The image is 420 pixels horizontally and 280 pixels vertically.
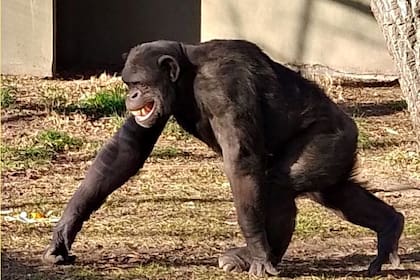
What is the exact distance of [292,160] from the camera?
15.7 ft

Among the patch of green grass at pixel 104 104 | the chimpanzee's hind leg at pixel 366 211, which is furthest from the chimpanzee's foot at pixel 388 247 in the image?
the patch of green grass at pixel 104 104

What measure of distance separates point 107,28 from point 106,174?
272 inches

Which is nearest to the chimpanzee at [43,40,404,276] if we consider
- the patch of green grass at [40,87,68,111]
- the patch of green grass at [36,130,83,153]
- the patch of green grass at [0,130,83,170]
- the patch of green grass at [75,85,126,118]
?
the patch of green grass at [0,130,83,170]

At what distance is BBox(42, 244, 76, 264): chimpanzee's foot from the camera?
4.89 meters

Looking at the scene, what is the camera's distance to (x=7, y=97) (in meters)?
9.12

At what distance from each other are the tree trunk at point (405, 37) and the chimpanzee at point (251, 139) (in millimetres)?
493

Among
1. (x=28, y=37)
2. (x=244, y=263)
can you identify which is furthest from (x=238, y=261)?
(x=28, y=37)

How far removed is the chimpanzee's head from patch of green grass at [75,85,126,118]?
13.1 feet

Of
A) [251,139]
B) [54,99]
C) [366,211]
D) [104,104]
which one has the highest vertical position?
[251,139]

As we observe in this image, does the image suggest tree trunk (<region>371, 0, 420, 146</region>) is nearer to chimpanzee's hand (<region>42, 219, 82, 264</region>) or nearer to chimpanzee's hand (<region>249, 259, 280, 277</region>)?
chimpanzee's hand (<region>249, 259, 280, 277</region>)

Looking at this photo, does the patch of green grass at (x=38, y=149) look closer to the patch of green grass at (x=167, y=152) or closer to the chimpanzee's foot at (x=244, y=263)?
the patch of green grass at (x=167, y=152)

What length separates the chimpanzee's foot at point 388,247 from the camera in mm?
4867

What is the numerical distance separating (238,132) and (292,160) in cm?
36

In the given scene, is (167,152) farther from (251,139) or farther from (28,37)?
(28,37)
